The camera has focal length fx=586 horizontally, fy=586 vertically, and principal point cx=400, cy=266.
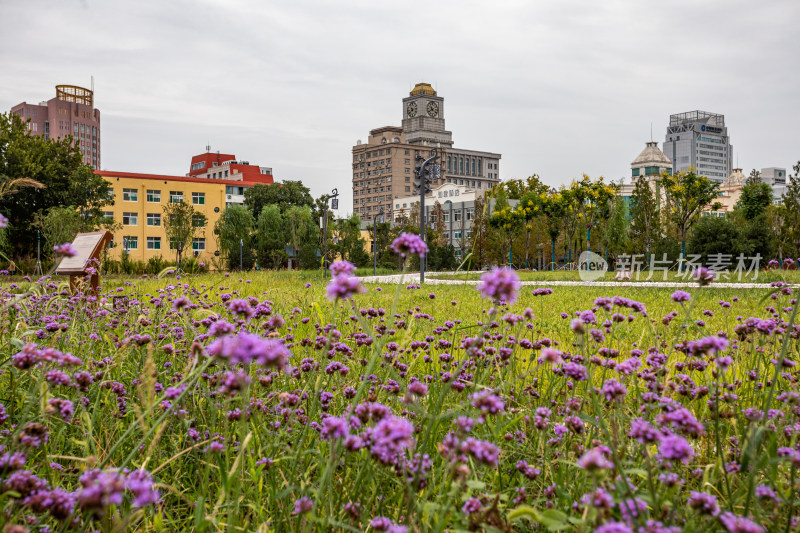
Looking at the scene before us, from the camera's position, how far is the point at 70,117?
14900 cm

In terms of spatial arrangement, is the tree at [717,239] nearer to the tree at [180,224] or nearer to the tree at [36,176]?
the tree at [36,176]

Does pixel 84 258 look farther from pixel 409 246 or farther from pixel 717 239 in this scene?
pixel 717 239

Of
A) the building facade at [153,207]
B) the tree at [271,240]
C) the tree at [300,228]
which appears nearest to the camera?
the tree at [300,228]

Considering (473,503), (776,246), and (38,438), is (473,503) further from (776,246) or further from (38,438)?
(776,246)

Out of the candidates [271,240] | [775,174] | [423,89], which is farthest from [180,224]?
[775,174]

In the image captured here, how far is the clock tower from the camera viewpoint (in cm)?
14712

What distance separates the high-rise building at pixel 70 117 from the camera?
14462 centimetres

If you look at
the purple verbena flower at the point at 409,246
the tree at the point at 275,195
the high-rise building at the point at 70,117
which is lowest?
the purple verbena flower at the point at 409,246

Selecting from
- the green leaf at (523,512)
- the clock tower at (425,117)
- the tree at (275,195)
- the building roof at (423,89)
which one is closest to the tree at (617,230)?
the tree at (275,195)

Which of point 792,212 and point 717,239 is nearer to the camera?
point 717,239

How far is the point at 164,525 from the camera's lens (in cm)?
202

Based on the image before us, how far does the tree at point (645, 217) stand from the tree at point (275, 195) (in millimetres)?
35437

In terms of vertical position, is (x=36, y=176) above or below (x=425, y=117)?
below

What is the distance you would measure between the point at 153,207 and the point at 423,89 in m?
112
